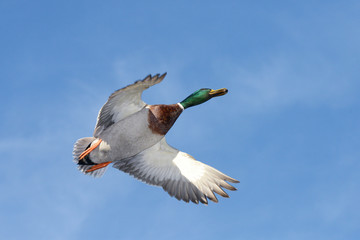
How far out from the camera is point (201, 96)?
9.93 m

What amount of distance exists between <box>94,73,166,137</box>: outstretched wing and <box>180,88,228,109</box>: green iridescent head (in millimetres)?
1015

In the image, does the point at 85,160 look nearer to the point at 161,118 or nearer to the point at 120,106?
the point at 120,106

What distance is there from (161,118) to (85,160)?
1.79m

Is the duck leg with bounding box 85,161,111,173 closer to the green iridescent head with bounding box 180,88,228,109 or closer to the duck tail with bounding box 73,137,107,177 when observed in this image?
the duck tail with bounding box 73,137,107,177

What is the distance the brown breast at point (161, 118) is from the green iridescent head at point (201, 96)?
67 centimetres

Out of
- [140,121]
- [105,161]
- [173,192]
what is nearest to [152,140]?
[140,121]

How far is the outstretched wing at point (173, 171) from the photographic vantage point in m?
10.1

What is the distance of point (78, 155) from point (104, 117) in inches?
48.1

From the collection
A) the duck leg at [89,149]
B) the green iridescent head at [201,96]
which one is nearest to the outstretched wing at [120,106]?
the duck leg at [89,149]

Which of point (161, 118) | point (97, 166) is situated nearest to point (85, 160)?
point (97, 166)

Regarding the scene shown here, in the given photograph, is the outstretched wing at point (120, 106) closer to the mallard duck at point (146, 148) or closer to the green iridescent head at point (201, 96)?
the mallard duck at point (146, 148)

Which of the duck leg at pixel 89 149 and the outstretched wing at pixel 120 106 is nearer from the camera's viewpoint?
the outstretched wing at pixel 120 106

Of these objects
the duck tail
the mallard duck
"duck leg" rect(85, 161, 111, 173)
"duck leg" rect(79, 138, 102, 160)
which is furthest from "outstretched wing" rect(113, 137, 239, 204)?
"duck leg" rect(79, 138, 102, 160)

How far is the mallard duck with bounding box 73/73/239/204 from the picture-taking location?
Answer: 353 inches
